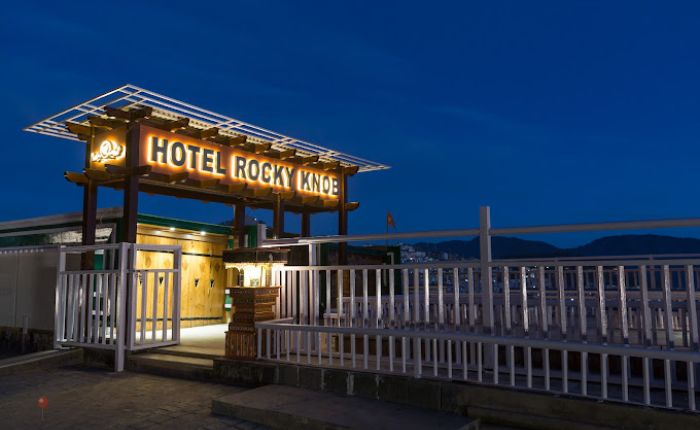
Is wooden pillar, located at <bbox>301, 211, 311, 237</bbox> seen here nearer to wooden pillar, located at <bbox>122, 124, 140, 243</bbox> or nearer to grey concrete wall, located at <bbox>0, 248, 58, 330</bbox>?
Result: wooden pillar, located at <bbox>122, 124, 140, 243</bbox>

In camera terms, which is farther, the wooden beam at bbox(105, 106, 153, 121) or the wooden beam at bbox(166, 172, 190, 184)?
the wooden beam at bbox(166, 172, 190, 184)

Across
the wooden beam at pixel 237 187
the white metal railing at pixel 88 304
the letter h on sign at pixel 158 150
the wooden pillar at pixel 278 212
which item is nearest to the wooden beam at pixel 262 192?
the wooden pillar at pixel 278 212

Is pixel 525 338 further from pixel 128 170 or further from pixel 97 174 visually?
pixel 97 174

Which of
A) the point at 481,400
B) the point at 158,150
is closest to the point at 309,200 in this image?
the point at 158,150

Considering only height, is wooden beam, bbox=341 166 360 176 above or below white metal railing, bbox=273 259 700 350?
above

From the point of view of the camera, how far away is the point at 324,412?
4.85 m

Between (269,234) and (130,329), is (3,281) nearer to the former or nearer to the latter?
(130,329)

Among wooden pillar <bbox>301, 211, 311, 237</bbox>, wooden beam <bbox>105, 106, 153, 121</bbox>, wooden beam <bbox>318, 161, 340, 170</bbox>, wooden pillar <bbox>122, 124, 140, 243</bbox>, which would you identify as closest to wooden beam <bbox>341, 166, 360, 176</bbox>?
wooden beam <bbox>318, 161, 340, 170</bbox>

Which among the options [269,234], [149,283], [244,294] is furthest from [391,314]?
[269,234]

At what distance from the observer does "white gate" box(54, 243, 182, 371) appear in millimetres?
7957

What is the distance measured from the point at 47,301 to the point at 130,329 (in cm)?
290

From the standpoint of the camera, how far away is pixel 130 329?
7.98 m

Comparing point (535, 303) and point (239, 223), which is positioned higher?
point (239, 223)

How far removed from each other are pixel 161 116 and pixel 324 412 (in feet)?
21.1
